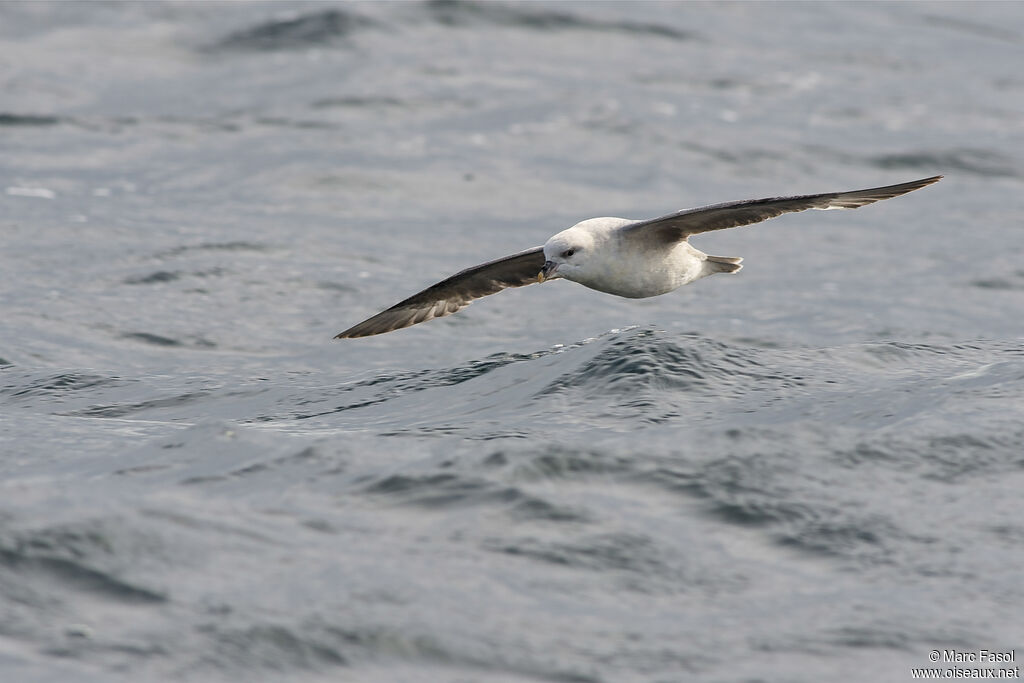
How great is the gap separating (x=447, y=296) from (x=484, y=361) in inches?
29.3

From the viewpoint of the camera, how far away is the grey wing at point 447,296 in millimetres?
10180

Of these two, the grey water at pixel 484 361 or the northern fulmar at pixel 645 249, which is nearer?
the grey water at pixel 484 361

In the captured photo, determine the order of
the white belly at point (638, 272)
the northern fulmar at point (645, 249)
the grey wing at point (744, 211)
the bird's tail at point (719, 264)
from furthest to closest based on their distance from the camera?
1. the bird's tail at point (719, 264)
2. the white belly at point (638, 272)
3. the northern fulmar at point (645, 249)
4. the grey wing at point (744, 211)

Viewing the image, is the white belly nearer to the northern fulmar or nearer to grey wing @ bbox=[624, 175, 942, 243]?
the northern fulmar

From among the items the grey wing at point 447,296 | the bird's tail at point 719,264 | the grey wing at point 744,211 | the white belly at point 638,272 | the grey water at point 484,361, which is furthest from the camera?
the grey wing at point 447,296

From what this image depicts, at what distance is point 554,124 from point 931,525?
1452cm

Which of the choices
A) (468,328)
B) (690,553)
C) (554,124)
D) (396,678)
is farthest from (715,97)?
(396,678)

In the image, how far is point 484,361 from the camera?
1083cm

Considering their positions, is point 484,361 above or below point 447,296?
below

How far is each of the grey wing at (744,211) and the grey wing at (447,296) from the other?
4.15 feet

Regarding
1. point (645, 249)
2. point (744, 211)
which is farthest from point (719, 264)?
point (744, 211)

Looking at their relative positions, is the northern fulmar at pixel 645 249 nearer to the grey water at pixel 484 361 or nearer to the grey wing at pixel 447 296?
the grey wing at pixel 447 296

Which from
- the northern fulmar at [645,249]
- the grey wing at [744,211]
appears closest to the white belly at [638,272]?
the northern fulmar at [645,249]

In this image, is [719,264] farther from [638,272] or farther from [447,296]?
[447,296]
